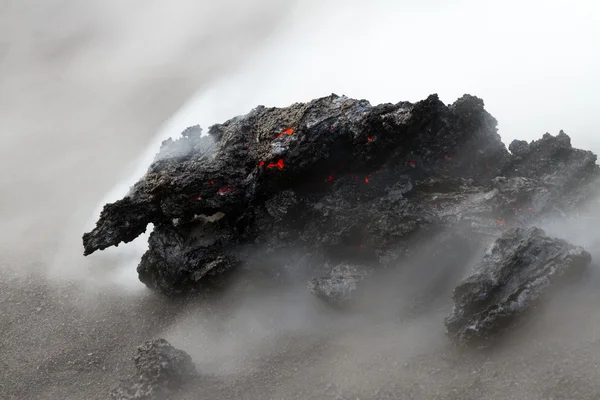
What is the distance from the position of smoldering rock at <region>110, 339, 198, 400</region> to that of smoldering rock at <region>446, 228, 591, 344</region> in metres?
10.5

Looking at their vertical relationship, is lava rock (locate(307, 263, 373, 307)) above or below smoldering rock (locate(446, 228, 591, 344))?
above

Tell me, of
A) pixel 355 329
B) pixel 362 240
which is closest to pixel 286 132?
pixel 362 240

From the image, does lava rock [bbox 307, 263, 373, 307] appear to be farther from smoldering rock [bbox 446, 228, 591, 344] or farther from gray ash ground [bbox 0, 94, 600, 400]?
smoldering rock [bbox 446, 228, 591, 344]

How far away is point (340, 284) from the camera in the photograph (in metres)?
20.5

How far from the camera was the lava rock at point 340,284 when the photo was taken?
66.7ft

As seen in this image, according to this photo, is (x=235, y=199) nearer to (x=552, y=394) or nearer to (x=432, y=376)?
(x=432, y=376)

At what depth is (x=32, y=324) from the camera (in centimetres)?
2458

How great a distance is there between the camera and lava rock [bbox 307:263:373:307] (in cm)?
2033

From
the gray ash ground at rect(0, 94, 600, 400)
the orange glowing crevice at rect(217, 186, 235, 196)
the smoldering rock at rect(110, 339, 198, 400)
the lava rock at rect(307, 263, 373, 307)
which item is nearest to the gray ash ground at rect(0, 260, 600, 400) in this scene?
the gray ash ground at rect(0, 94, 600, 400)

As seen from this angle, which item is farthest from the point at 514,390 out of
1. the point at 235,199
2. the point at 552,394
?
the point at 235,199

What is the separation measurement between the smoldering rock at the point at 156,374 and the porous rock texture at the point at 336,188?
5.28 meters

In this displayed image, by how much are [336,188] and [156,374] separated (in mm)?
11232

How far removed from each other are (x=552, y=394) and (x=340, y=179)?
39.9ft

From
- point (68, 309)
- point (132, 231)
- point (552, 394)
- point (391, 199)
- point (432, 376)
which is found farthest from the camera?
point (68, 309)
